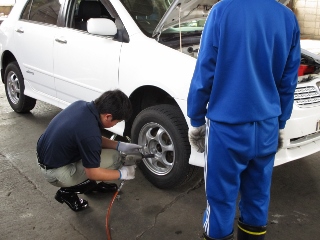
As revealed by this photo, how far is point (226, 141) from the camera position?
1960mm

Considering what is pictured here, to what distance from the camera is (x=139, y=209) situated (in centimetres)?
307

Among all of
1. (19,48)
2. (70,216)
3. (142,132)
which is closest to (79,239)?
(70,216)

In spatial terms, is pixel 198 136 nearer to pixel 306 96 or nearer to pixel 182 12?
pixel 306 96

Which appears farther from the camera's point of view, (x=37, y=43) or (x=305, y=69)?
(x=37, y=43)

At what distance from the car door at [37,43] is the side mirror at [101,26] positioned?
0.99 meters

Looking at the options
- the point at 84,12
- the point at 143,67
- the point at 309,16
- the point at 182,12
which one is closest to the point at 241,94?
the point at 143,67

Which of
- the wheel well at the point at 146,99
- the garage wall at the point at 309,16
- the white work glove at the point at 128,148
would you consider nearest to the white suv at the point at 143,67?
the wheel well at the point at 146,99

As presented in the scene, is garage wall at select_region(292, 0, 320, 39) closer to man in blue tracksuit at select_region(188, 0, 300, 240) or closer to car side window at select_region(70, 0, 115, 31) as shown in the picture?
car side window at select_region(70, 0, 115, 31)

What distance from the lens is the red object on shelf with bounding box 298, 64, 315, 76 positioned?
3.42m

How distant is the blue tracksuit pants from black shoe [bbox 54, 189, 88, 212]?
118 centimetres

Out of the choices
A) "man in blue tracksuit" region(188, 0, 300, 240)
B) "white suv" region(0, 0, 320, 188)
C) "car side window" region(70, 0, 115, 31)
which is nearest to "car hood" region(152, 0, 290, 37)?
"white suv" region(0, 0, 320, 188)

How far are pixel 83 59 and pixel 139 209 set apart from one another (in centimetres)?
153

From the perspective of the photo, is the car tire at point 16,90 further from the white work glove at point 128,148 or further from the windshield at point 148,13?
the white work glove at point 128,148

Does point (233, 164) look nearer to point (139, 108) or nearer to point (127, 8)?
point (139, 108)
